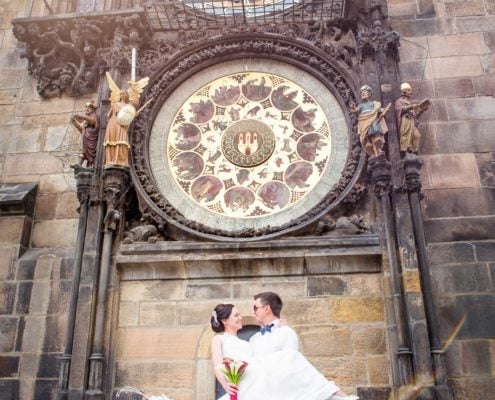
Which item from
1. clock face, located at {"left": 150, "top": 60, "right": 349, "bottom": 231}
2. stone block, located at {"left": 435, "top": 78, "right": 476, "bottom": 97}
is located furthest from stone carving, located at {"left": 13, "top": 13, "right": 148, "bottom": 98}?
stone block, located at {"left": 435, "top": 78, "right": 476, "bottom": 97}

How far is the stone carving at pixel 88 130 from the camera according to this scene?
843 centimetres

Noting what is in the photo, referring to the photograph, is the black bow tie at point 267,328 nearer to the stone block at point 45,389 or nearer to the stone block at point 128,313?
the stone block at point 128,313

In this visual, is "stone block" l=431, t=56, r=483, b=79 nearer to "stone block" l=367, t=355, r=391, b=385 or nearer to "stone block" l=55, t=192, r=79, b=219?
"stone block" l=367, t=355, r=391, b=385

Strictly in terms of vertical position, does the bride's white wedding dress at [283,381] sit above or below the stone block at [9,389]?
below

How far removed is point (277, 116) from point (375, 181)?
201 cm

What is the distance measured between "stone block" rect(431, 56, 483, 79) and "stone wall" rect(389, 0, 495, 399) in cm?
1

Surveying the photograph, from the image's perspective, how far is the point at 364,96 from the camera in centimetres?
814

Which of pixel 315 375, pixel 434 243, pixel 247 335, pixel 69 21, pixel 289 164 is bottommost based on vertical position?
pixel 315 375

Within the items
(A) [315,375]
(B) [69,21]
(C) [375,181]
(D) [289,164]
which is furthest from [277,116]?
(A) [315,375]

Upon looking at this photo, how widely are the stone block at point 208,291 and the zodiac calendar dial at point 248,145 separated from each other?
1078mm

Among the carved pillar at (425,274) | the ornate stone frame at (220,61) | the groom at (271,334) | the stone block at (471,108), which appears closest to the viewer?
the groom at (271,334)

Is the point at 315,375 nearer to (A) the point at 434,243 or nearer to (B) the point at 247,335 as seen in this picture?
(B) the point at 247,335

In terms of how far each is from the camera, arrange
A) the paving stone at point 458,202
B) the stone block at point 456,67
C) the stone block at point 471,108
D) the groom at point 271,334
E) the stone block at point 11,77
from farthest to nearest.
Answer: the stone block at point 11,77, the stone block at point 456,67, the stone block at point 471,108, the paving stone at point 458,202, the groom at point 271,334

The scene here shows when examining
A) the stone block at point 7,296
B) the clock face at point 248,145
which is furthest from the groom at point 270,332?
the stone block at point 7,296
